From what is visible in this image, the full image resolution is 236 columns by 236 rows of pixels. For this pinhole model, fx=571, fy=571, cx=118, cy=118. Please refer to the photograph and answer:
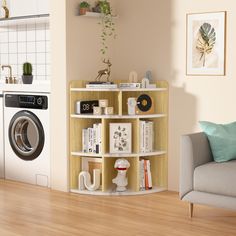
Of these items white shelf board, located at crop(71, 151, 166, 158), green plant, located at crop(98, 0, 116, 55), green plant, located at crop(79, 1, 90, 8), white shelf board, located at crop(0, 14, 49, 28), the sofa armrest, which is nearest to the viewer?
the sofa armrest

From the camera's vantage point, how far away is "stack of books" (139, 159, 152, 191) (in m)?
5.20

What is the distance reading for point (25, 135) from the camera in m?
5.66

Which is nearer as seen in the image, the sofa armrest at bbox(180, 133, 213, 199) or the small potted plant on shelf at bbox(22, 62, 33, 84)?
the sofa armrest at bbox(180, 133, 213, 199)

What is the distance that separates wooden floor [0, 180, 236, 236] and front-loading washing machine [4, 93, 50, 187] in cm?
33

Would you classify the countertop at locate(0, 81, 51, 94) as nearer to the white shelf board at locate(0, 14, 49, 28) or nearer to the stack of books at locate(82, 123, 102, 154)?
the stack of books at locate(82, 123, 102, 154)

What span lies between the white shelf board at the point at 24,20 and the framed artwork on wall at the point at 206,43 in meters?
1.46

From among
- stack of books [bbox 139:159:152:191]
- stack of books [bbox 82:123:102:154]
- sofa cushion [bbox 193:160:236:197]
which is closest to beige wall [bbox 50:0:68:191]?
stack of books [bbox 82:123:102:154]

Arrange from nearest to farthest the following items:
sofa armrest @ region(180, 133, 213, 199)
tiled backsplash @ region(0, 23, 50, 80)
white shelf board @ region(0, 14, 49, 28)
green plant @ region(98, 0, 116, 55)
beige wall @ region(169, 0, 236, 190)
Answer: sofa armrest @ region(180, 133, 213, 199) < beige wall @ region(169, 0, 236, 190) < green plant @ region(98, 0, 116, 55) < white shelf board @ region(0, 14, 49, 28) < tiled backsplash @ region(0, 23, 50, 80)

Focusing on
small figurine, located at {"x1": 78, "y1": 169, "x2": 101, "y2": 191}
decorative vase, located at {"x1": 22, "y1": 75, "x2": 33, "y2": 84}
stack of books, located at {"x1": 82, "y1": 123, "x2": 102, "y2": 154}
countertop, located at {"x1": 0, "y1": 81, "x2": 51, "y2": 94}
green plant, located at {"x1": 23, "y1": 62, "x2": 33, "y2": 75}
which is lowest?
small figurine, located at {"x1": 78, "y1": 169, "x2": 101, "y2": 191}

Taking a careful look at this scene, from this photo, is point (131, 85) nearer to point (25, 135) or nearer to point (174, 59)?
point (174, 59)

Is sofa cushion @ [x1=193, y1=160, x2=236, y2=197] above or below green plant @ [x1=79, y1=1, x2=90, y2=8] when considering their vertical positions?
below

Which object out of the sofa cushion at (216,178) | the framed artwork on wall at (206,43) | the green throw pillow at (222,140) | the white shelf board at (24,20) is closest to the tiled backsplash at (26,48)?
the white shelf board at (24,20)

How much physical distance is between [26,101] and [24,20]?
0.97m

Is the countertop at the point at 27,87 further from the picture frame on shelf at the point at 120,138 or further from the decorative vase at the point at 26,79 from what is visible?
the picture frame on shelf at the point at 120,138
